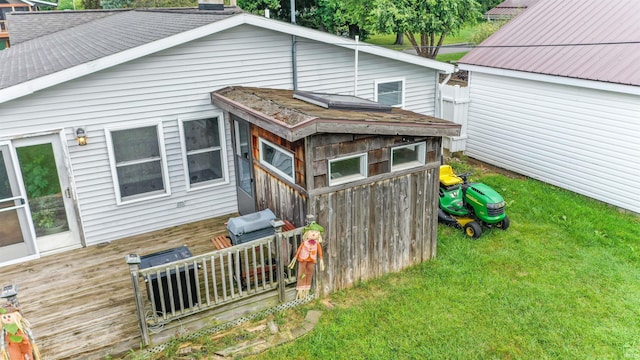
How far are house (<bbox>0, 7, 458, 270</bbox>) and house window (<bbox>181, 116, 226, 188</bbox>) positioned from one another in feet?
0.06

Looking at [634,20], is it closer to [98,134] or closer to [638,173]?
[638,173]

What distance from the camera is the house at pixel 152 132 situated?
6.94m

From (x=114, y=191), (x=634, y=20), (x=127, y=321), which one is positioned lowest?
(x=127, y=321)

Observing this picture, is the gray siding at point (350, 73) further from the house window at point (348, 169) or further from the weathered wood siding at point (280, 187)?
the house window at point (348, 169)

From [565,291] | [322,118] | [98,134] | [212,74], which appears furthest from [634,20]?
[98,134]

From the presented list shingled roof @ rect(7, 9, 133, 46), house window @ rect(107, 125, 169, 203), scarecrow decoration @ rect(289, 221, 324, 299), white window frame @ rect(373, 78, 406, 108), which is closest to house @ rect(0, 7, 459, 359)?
house window @ rect(107, 125, 169, 203)

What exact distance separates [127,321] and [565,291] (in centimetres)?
620

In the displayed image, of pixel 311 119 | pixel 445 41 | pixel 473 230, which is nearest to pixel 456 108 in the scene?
pixel 473 230

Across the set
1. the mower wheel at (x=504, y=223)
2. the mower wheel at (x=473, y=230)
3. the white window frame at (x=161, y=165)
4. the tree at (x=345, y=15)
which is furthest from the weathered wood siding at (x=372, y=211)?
the tree at (x=345, y=15)

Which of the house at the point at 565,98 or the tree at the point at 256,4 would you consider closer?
the house at the point at 565,98

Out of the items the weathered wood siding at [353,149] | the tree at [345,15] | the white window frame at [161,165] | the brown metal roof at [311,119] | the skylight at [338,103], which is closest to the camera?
the brown metal roof at [311,119]

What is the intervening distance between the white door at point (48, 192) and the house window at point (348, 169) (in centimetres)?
444

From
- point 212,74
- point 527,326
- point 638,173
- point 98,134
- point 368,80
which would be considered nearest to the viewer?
point 527,326

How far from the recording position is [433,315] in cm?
637
